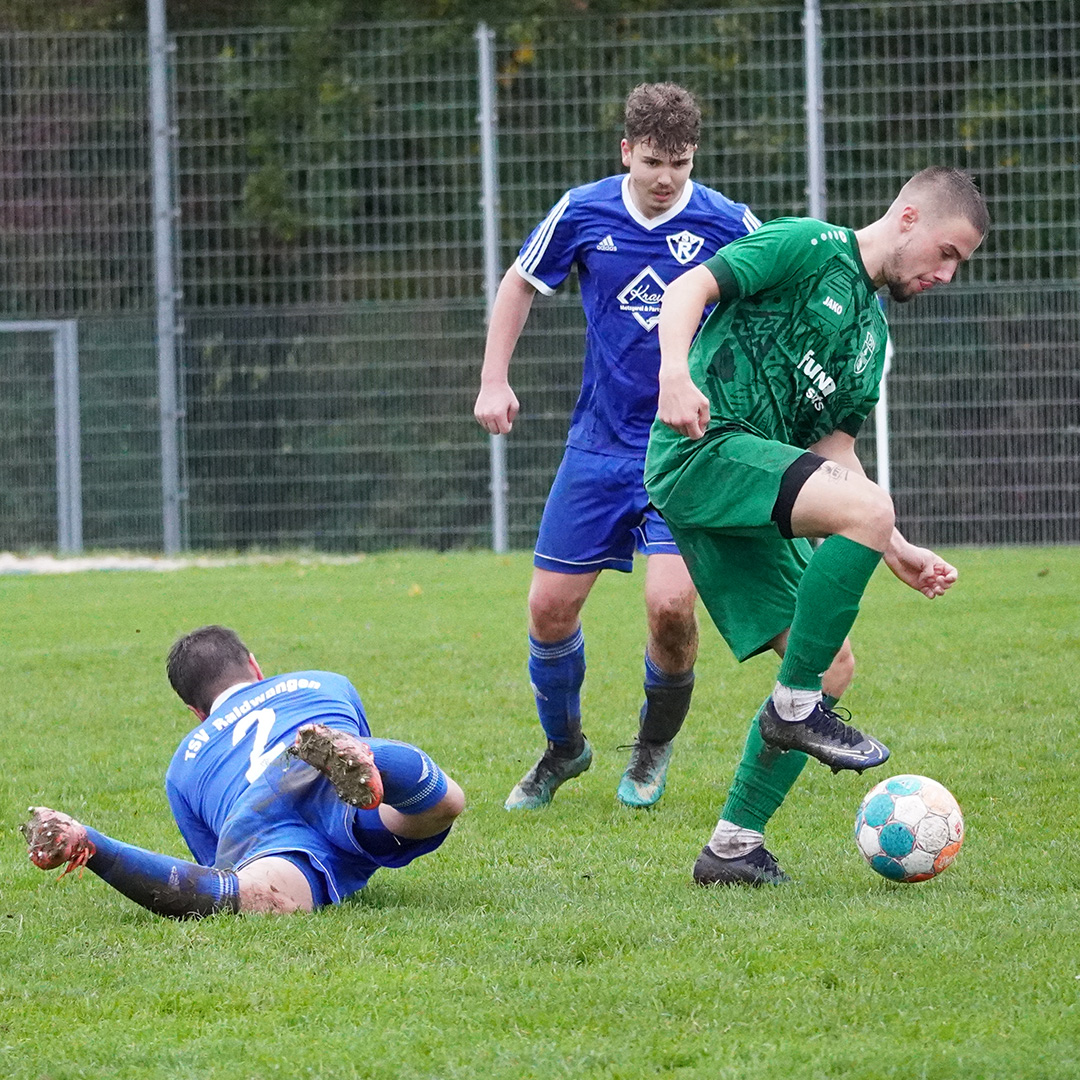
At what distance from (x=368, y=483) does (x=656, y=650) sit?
10.6m

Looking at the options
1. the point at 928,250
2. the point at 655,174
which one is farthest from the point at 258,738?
the point at 655,174

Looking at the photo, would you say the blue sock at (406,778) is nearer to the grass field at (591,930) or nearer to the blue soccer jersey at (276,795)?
the blue soccer jersey at (276,795)

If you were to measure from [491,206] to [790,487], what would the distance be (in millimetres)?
12561

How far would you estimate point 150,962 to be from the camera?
3621 mm

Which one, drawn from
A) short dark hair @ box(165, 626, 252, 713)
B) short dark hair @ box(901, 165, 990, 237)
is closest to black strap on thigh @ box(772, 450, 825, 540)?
short dark hair @ box(901, 165, 990, 237)

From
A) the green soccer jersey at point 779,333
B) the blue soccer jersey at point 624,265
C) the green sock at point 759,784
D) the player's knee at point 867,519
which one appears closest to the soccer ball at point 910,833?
the green sock at point 759,784

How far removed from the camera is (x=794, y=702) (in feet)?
13.2

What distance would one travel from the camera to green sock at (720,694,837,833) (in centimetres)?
434

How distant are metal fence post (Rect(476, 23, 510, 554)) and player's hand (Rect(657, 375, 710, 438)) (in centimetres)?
1207

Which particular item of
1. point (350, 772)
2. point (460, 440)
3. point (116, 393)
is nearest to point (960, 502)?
point (460, 440)

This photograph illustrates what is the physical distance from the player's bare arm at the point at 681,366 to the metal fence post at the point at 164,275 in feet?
41.6

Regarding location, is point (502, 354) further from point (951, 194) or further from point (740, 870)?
point (740, 870)

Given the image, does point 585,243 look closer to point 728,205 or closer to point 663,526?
point 728,205

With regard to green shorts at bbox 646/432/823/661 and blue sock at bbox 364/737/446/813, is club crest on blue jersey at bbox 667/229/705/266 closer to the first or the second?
green shorts at bbox 646/432/823/661
